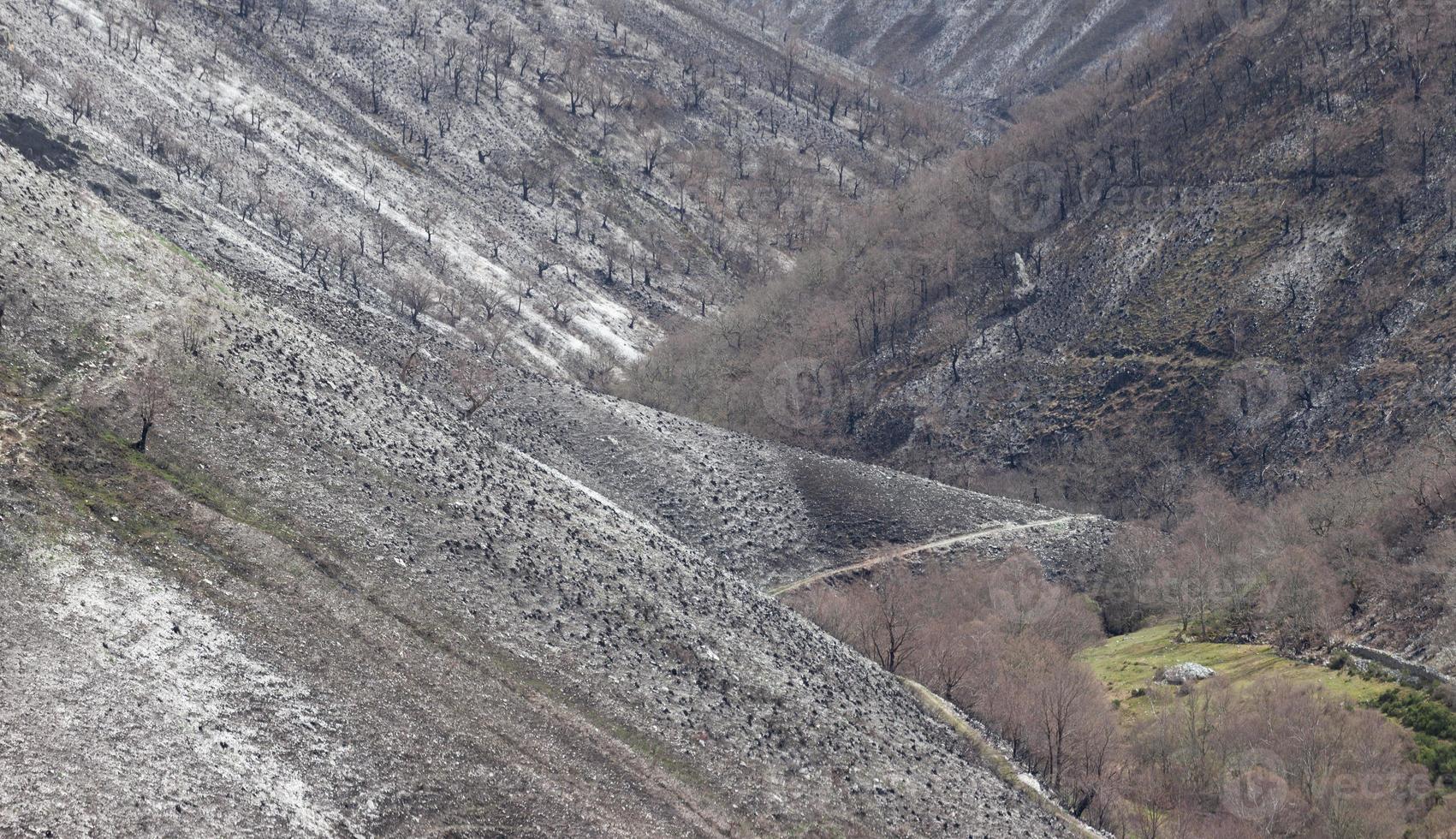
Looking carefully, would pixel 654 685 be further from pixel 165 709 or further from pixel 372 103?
pixel 372 103

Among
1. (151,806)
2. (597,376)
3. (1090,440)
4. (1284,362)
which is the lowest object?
(597,376)

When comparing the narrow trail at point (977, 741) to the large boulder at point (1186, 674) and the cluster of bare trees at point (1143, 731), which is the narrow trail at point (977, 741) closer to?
the cluster of bare trees at point (1143, 731)

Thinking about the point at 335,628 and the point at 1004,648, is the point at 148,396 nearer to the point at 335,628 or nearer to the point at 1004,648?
the point at 335,628

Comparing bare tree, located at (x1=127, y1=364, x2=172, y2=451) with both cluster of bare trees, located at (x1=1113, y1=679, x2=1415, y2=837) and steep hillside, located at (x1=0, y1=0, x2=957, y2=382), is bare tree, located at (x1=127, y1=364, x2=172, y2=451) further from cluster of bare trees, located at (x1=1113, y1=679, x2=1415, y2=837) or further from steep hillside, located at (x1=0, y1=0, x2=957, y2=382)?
cluster of bare trees, located at (x1=1113, y1=679, x2=1415, y2=837)

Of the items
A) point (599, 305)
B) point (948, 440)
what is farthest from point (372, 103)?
point (948, 440)

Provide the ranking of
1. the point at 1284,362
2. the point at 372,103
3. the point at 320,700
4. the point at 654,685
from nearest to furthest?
the point at 320,700
the point at 654,685
the point at 1284,362
the point at 372,103

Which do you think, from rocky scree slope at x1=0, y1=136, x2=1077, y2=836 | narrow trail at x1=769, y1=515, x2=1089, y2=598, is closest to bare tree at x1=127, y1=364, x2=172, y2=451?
rocky scree slope at x1=0, y1=136, x2=1077, y2=836

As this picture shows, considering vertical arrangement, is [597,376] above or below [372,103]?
below
